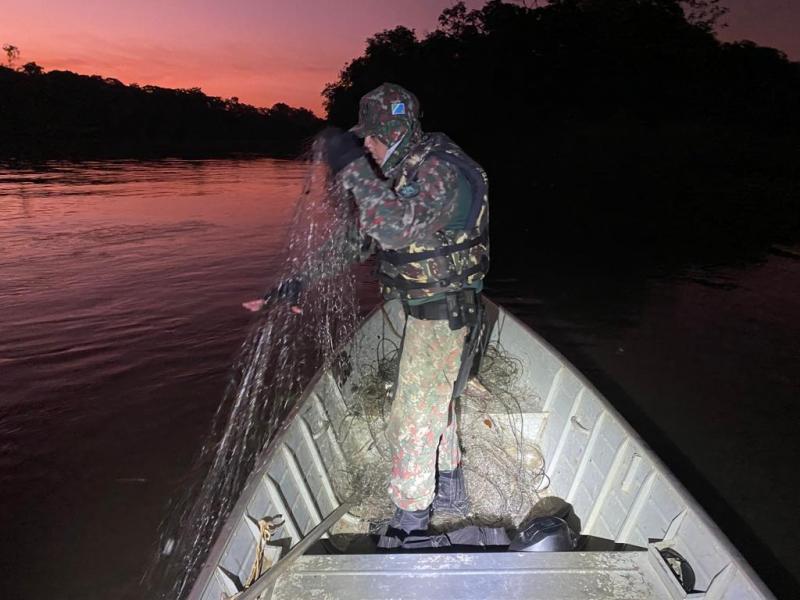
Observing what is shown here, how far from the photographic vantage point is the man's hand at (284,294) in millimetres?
3189

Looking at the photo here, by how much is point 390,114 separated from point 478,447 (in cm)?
257

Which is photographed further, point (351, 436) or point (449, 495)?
point (351, 436)

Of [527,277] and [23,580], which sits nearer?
[23,580]

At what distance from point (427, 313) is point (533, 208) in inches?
858

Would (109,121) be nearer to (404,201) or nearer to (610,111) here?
(610,111)

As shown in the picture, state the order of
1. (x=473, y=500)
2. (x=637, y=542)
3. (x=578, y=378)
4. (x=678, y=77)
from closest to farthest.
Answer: (x=637, y=542) → (x=473, y=500) → (x=578, y=378) → (x=678, y=77)

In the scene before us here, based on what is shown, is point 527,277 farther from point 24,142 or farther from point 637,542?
point 24,142

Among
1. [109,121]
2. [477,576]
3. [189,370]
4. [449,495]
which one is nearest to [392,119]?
[477,576]

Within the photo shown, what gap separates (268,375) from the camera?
24.1ft

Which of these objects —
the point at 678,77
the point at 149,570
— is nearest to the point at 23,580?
the point at 149,570

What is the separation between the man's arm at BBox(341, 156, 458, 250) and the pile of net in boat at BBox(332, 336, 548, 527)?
156 centimetres

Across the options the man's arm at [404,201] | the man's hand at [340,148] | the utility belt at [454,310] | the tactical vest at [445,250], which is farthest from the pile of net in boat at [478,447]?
the man's hand at [340,148]

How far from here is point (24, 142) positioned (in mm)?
50781

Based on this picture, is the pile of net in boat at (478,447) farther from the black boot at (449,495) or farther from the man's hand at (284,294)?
the man's hand at (284,294)
